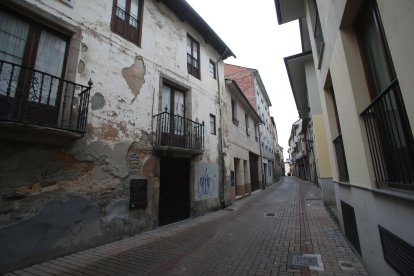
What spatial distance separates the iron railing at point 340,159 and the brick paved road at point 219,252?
1.41 meters

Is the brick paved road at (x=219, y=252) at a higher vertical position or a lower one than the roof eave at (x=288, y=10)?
lower

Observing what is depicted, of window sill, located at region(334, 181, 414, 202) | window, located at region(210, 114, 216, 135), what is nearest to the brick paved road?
window sill, located at region(334, 181, 414, 202)

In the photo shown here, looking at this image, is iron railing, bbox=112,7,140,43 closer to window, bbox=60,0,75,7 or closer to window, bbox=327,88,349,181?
window, bbox=60,0,75,7

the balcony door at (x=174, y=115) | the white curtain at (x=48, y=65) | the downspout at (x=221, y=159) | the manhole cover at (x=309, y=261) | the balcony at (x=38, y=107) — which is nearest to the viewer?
the manhole cover at (x=309, y=261)

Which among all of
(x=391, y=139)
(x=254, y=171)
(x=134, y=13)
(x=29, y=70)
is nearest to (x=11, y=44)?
(x=29, y=70)

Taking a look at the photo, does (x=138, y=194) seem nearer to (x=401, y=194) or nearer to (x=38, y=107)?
→ (x=38, y=107)

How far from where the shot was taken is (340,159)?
4.90m

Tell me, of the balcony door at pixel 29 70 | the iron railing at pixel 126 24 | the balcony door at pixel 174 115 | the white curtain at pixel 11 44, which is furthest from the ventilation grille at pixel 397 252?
the iron railing at pixel 126 24

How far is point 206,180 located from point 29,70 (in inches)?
272

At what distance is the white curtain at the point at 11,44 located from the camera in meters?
4.35

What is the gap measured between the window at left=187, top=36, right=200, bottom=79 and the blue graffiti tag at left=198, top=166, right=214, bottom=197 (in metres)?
4.59

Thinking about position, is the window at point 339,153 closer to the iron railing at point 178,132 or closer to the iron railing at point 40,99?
the iron railing at point 178,132

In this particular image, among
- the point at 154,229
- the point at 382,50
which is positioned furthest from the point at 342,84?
the point at 154,229

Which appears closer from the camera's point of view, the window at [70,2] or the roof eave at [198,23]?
the window at [70,2]
